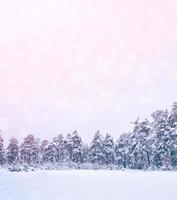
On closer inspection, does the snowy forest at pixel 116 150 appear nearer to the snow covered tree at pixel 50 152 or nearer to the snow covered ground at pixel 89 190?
the snow covered tree at pixel 50 152

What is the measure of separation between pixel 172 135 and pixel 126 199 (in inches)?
1943

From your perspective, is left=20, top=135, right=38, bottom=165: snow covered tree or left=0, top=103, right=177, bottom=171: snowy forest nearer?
left=0, top=103, right=177, bottom=171: snowy forest

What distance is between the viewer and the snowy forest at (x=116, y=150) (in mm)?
64312

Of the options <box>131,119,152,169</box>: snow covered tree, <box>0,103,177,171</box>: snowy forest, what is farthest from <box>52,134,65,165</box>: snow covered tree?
<box>131,119,152,169</box>: snow covered tree

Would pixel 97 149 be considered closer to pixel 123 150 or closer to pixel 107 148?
pixel 107 148

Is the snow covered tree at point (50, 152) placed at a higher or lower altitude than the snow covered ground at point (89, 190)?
higher

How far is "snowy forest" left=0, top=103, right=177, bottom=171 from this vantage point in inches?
2532

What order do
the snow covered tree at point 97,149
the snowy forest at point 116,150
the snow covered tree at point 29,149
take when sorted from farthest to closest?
the snow covered tree at point 29,149 → the snow covered tree at point 97,149 → the snowy forest at point 116,150

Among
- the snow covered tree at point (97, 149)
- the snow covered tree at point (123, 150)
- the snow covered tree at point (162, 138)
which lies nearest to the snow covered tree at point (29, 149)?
the snow covered tree at point (97, 149)

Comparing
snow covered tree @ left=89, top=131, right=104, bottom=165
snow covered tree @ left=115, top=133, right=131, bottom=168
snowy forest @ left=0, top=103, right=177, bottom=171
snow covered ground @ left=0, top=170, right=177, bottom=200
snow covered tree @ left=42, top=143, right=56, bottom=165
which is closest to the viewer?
snow covered ground @ left=0, top=170, right=177, bottom=200

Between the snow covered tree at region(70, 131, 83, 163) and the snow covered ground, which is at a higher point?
the snow covered tree at region(70, 131, 83, 163)

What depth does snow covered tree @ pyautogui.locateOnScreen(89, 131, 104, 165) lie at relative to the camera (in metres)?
82.8

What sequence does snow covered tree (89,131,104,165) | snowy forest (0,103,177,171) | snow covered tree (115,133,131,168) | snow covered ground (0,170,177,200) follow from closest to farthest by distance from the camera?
1. snow covered ground (0,170,177,200)
2. snowy forest (0,103,177,171)
3. snow covered tree (115,133,131,168)
4. snow covered tree (89,131,104,165)

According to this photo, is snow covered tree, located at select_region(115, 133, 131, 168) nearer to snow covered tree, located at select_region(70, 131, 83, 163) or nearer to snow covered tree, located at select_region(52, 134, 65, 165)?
snow covered tree, located at select_region(70, 131, 83, 163)
